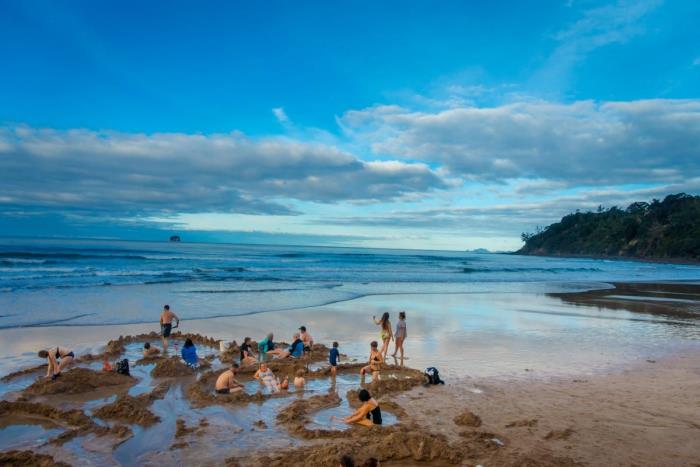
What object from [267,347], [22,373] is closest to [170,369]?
[267,347]

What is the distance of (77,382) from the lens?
34.3 feet

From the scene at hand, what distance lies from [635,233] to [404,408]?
134 metres

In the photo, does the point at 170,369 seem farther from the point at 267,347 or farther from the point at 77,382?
the point at 267,347

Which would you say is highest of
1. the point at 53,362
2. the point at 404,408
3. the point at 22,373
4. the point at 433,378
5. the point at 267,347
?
the point at 53,362

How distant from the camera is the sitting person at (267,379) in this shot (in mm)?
10745

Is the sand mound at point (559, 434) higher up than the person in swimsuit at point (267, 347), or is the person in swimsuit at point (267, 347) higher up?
the person in swimsuit at point (267, 347)

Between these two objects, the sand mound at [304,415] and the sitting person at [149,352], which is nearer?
the sand mound at [304,415]

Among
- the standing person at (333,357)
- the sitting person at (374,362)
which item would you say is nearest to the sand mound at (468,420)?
the sitting person at (374,362)

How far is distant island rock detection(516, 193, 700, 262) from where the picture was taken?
103 meters

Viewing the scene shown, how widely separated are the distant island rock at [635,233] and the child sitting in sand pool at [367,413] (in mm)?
107999

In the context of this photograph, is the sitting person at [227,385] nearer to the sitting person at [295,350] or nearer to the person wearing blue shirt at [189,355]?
the person wearing blue shirt at [189,355]

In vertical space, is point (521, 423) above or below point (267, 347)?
below

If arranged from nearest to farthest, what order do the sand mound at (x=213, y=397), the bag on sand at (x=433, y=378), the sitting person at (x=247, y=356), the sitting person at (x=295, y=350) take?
1. the sand mound at (x=213, y=397)
2. the bag on sand at (x=433, y=378)
3. the sitting person at (x=247, y=356)
4. the sitting person at (x=295, y=350)

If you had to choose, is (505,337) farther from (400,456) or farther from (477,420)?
(400,456)
